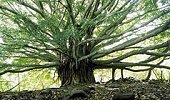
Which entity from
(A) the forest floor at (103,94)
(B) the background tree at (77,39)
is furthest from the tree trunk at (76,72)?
(A) the forest floor at (103,94)

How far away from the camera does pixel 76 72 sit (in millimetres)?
6781

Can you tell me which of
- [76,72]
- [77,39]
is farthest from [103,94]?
[76,72]

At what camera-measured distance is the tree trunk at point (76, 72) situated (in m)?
6.75

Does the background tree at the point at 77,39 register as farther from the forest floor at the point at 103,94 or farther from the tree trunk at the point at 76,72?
the forest floor at the point at 103,94

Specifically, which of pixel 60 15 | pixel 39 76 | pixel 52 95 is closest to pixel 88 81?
pixel 60 15

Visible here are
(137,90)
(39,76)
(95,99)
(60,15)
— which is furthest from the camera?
(39,76)

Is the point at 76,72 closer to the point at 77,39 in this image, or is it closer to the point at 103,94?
the point at 77,39

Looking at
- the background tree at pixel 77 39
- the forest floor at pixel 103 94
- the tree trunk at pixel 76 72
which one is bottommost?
the forest floor at pixel 103 94

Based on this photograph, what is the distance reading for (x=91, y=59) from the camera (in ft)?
22.8

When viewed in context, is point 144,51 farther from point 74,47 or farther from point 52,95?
point 52,95

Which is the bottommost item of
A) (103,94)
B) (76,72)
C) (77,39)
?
(103,94)

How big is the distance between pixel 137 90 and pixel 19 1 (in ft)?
8.59

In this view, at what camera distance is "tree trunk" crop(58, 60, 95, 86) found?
22.2ft

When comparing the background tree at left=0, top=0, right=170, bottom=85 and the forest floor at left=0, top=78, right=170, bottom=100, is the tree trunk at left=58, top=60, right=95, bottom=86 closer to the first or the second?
the background tree at left=0, top=0, right=170, bottom=85
